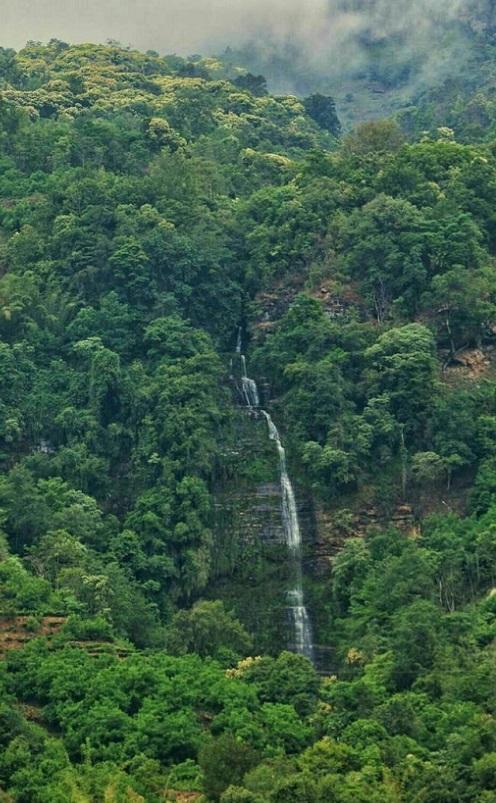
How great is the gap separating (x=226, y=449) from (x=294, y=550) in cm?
384

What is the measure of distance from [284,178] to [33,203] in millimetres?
9692

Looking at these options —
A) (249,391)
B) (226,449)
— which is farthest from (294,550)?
(249,391)

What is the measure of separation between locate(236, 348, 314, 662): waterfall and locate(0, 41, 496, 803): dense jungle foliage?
0.43 m

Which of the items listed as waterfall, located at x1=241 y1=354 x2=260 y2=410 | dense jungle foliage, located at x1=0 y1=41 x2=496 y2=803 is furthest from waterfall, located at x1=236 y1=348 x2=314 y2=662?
dense jungle foliage, located at x1=0 y1=41 x2=496 y2=803

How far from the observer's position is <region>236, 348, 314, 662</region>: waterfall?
136 feet

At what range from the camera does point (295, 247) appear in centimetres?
5072

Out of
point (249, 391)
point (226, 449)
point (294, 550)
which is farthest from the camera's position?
point (249, 391)

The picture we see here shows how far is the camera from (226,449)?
45344mm

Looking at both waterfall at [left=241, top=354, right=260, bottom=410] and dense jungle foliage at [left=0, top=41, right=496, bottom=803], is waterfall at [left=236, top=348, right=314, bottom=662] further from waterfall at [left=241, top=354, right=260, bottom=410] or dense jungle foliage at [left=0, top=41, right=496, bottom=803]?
dense jungle foliage at [left=0, top=41, right=496, bottom=803]

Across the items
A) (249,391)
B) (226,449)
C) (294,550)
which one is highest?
(249,391)

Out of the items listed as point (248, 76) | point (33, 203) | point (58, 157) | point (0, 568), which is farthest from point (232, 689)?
point (248, 76)

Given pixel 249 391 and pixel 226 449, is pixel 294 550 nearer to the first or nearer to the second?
pixel 226 449

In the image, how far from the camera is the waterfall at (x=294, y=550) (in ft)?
136

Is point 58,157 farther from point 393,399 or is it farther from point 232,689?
point 232,689
